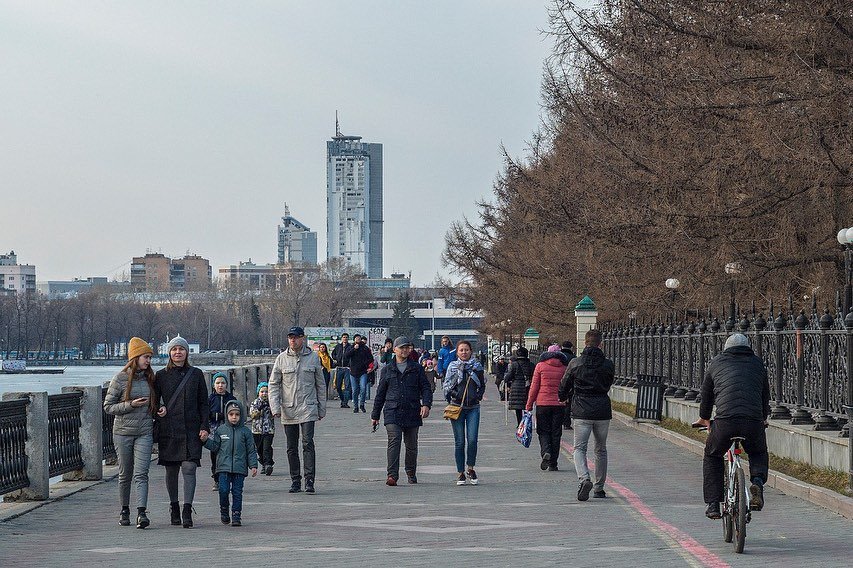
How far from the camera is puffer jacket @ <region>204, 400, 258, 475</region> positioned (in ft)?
44.3

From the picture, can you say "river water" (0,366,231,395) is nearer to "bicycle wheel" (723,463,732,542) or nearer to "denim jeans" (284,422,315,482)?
"denim jeans" (284,422,315,482)

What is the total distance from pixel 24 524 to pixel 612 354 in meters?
33.1

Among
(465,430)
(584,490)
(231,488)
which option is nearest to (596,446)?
(584,490)

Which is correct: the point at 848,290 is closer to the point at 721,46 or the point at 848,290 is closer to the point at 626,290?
the point at 721,46

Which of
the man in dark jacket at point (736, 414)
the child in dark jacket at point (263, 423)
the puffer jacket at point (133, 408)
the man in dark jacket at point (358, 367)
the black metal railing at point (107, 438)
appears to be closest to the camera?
the man in dark jacket at point (736, 414)

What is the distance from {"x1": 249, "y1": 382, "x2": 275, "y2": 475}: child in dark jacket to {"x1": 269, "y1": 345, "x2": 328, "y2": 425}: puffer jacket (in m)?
0.80

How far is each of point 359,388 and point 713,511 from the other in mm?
25311

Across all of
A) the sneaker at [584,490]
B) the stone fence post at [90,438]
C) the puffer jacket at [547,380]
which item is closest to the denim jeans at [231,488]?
the sneaker at [584,490]

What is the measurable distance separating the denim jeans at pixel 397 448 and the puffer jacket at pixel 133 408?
4.54 meters

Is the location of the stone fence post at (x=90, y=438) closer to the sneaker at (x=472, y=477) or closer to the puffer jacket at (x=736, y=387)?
the sneaker at (x=472, y=477)

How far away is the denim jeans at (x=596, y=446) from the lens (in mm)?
15398

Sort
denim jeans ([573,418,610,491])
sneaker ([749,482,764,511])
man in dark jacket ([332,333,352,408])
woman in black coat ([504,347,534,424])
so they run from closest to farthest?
1. sneaker ([749,482,764,511])
2. denim jeans ([573,418,610,491])
3. woman in black coat ([504,347,534,424])
4. man in dark jacket ([332,333,352,408])

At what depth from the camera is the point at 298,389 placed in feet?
54.6

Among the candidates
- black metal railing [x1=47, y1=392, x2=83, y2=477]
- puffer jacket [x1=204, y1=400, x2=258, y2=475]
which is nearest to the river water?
black metal railing [x1=47, y1=392, x2=83, y2=477]
